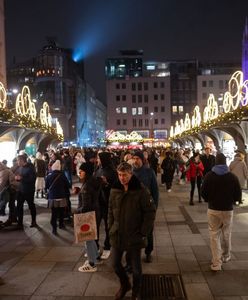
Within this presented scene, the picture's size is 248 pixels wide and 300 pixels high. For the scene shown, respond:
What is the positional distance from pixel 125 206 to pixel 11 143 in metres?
20.6

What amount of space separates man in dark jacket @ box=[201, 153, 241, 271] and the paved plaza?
0.40 m

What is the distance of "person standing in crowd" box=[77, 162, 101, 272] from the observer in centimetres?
665

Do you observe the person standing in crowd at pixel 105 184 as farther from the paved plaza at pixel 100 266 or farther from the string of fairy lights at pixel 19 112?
the string of fairy lights at pixel 19 112

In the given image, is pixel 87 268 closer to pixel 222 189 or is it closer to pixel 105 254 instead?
pixel 105 254

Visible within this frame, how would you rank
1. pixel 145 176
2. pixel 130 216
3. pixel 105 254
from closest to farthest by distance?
1. pixel 130 216
2. pixel 145 176
3. pixel 105 254

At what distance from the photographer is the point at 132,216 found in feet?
16.2

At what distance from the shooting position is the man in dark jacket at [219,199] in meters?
6.61

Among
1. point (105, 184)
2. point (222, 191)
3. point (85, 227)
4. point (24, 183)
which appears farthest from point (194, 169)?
point (85, 227)

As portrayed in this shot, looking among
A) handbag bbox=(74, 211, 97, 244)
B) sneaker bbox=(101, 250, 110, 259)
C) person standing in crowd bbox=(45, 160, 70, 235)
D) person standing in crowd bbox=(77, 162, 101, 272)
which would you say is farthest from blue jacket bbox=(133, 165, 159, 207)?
person standing in crowd bbox=(45, 160, 70, 235)

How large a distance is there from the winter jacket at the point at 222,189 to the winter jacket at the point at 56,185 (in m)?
4.31

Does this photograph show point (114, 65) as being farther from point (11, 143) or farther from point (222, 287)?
point (222, 287)

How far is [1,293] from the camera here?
578 cm

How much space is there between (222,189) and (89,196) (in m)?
2.14

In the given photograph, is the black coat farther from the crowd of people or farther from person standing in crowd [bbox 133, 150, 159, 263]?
person standing in crowd [bbox 133, 150, 159, 263]
